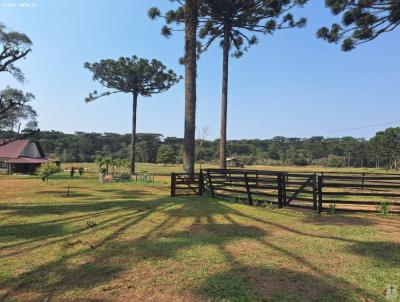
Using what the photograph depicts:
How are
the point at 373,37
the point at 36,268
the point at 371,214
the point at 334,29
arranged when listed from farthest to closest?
the point at 334,29 < the point at 373,37 < the point at 371,214 < the point at 36,268

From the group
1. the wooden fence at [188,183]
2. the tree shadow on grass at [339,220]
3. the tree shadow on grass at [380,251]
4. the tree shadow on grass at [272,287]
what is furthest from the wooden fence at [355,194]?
the wooden fence at [188,183]

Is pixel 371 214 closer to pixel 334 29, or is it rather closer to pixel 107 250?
pixel 107 250

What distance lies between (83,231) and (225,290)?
5216 millimetres

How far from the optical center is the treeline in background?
297 feet

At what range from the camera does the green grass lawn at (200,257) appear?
192 inches

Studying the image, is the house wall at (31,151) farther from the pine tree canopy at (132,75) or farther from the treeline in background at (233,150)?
the treeline in background at (233,150)

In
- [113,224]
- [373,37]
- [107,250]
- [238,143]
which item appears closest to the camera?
[107,250]

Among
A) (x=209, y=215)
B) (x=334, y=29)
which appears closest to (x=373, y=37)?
(x=334, y=29)

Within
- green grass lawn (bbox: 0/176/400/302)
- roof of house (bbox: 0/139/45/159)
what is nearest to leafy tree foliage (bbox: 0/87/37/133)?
roof of house (bbox: 0/139/45/159)

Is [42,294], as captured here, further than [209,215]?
No

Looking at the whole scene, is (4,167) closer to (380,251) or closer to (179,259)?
(179,259)

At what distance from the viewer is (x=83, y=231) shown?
29.2ft

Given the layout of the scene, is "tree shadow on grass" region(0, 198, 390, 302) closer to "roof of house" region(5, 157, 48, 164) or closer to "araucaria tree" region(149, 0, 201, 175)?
"araucaria tree" region(149, 0, 201, 175)

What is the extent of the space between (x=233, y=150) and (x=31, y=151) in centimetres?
9812
